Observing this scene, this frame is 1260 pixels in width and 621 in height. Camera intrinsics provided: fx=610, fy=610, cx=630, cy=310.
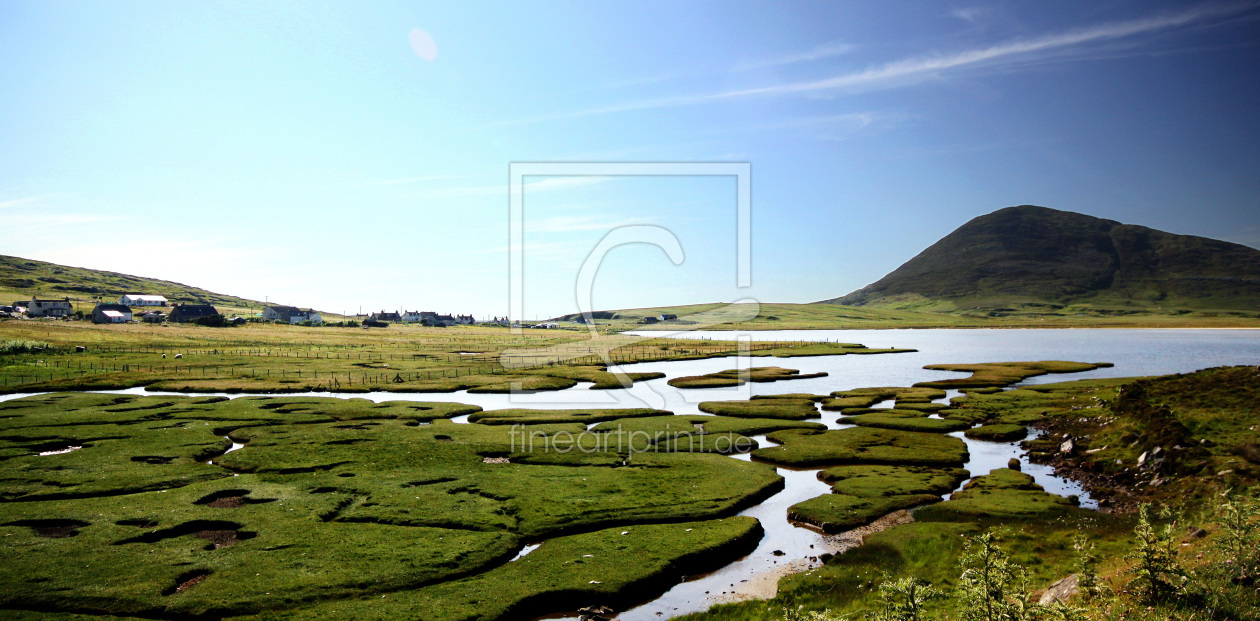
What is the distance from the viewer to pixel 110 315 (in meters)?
161

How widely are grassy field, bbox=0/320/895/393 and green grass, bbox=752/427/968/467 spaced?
1506 inches

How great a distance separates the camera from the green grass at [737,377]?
76.6 m

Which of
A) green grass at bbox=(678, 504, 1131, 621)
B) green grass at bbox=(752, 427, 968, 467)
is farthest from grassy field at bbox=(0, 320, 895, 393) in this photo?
green grass at bbox=(678, 504, 1131, 621)

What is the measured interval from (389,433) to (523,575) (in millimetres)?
25805

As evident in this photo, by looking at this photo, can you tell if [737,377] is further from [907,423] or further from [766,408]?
[907,423]

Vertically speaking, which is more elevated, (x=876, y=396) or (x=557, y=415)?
(x=876, y=396)

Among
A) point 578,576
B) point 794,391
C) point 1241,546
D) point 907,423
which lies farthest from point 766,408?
point 1241,546

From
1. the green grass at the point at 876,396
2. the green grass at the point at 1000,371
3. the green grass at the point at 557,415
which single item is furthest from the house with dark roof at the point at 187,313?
the green grass at the point at 1000,371

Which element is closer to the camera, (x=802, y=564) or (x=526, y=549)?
(x=802, y=564)

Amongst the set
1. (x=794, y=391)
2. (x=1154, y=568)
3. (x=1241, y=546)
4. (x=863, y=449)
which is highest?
(x=1241, y=546)

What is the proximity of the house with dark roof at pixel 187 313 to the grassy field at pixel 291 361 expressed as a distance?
115 feet

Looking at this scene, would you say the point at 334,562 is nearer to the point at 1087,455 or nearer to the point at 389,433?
the point at 389,433

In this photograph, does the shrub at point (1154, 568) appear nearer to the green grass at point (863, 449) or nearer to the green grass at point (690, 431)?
the green grass at point (863, 449)

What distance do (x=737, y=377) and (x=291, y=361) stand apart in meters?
67.3
